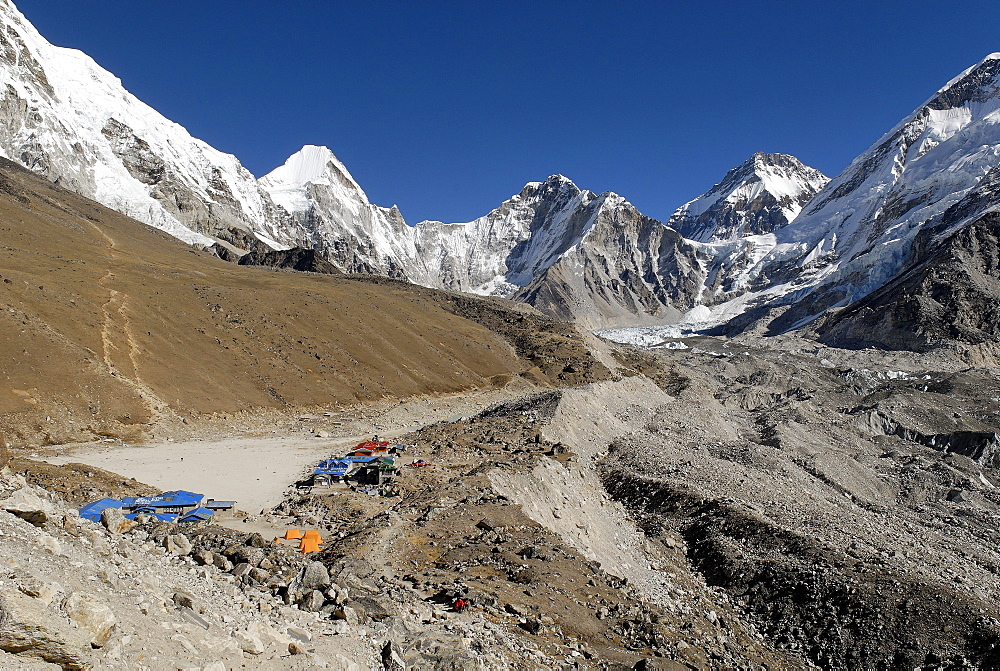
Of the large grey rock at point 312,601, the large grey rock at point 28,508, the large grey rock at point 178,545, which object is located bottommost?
the large grey rock at point 178,545

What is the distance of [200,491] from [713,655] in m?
18.5

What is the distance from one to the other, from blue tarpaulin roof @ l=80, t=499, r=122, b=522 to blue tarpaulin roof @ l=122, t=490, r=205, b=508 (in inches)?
12.6

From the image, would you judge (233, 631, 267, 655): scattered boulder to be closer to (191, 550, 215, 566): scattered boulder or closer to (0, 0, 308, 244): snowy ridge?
(191, 550, 215, 566): scattered boulder

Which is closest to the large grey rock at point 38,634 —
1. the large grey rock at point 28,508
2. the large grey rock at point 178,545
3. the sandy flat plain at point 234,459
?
the large grey rock at point 28,508

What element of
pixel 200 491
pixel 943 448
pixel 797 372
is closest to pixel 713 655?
pixel 200 491

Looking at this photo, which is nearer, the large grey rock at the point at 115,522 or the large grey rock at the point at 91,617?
the large grey rock at the point at 91,617

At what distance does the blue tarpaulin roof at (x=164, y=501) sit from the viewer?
1922 cm

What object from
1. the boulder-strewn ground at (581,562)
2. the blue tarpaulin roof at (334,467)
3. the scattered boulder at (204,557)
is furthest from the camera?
the blue tarpaulin roof at (334,467)

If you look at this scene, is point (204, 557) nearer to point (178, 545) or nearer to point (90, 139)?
point (178, 545)

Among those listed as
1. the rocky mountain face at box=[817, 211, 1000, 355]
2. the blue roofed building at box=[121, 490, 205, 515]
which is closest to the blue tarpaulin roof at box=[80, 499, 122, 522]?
the blue roofed building at box=[121, 490, 205, 515]

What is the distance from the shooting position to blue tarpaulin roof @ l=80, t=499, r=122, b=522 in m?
16.9

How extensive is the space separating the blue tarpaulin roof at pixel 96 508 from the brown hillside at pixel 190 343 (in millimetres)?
14331

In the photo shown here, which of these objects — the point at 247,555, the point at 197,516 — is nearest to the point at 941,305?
the point at 197,516

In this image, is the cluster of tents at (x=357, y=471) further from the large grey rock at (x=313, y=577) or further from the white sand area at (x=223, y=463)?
the large grey rock at (x=313, y=577)
